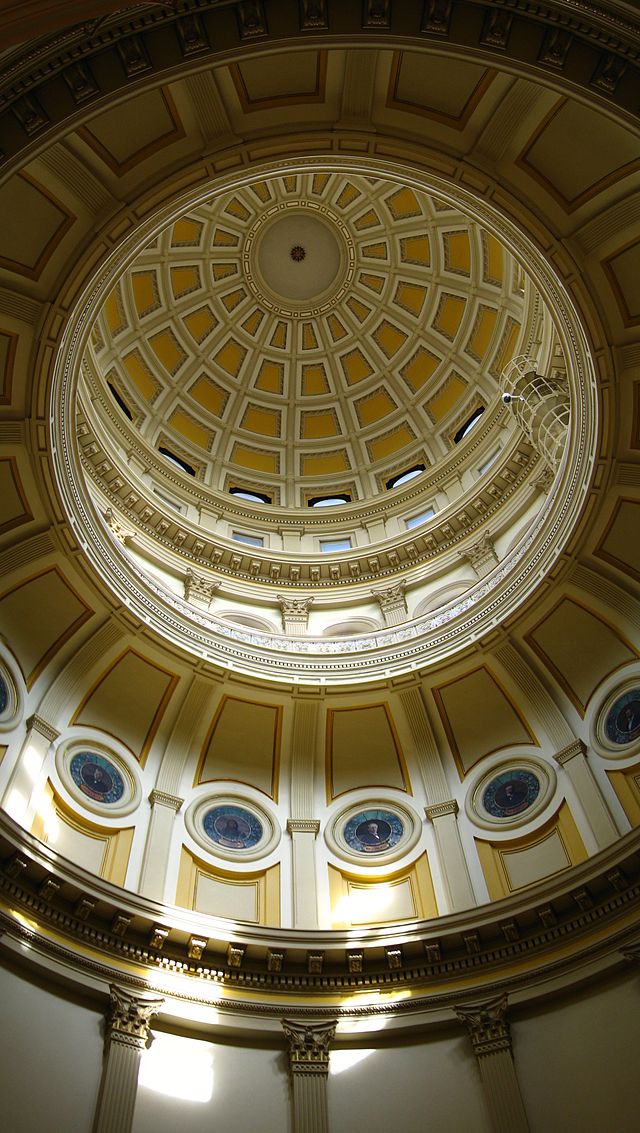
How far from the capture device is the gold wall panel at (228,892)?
16.4m

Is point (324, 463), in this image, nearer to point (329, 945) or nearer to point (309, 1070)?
point (329, 945)

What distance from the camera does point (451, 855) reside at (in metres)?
17.0

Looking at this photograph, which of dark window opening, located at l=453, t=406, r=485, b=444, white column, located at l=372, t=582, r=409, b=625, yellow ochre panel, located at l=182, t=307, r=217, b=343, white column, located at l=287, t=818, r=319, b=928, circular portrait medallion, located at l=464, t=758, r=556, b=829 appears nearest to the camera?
white column, located at l=287, t=818, r=319, b=928

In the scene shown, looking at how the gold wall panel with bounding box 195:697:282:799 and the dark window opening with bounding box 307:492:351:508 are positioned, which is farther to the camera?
the dark window opening with bounding box 307:492:351:508

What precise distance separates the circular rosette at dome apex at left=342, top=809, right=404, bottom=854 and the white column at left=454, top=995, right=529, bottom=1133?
404cm

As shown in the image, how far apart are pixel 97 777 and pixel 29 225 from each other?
10.6 m

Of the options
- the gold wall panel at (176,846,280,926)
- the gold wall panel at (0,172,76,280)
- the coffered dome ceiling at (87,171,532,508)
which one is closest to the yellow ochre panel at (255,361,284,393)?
the coffered dome ceiling at (87,171,532,508)

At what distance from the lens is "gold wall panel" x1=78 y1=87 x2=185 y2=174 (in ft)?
43.9

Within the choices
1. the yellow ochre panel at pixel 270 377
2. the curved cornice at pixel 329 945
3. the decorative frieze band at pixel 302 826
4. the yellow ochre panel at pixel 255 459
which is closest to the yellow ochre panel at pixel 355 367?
the yellow ochre panel at pixel 270 377

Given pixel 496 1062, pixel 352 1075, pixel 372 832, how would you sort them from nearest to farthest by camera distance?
pixel 496 1062 → pixel 352 1075 → pixel 372 832

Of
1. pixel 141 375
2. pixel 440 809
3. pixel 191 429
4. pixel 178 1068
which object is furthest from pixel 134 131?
pixel 191 429

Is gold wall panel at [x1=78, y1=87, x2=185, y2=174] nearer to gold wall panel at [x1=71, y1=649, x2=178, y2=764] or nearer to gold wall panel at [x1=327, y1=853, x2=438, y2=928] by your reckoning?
gold wall panel at [x1=71, y1=649, x2=178, y2=764]

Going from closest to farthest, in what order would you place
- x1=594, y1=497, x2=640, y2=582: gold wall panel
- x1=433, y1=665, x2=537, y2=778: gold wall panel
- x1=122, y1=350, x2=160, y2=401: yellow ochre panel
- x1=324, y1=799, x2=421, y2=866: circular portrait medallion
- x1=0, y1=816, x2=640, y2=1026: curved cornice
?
x1=0, y1=816, x2=640, y2=1026: curved cornice → x1=594, y1=497, x2=640, y2=582: gold wall panel → x1=324, y1=799, x2=421, y2=866: circular portrait medallion → x1=433, y1=665, x2=537, y2=778: gold wall panel → x1=122, y1=350, x2=160, y2=401: yellow ochre panel

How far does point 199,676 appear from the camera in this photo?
18891 millimetres
